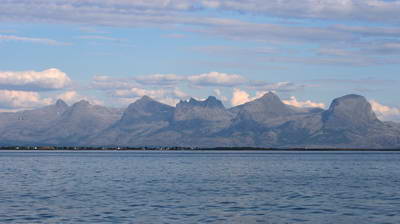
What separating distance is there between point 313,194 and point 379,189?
15494mm

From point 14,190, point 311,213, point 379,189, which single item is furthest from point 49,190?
point 379,189

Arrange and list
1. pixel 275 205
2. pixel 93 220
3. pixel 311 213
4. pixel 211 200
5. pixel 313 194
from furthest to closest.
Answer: pixel 313 194 → pixel 211 200 → pixel 275 205 → pixel 311 213 → pixel 93 220

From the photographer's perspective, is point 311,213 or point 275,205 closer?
point 311,213

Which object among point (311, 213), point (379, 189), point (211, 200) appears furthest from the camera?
point (379, 189)

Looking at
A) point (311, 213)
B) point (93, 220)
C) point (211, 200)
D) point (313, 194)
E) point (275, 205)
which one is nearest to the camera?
point (93, 220)

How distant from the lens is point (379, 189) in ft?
320

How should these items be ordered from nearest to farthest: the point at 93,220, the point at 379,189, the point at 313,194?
the point at 93,220 → the point at 313,194 → the point at 379,189

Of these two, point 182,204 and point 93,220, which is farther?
point 182,204

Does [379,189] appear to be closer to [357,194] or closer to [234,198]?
[357,194]

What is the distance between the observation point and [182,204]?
74000mm

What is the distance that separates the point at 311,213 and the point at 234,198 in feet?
54.7

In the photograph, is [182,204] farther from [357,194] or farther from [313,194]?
[357,194]

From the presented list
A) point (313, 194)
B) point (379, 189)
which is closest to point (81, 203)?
point (313, 194)

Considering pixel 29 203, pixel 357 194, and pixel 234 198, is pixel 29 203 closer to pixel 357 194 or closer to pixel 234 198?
pixel 234 198
